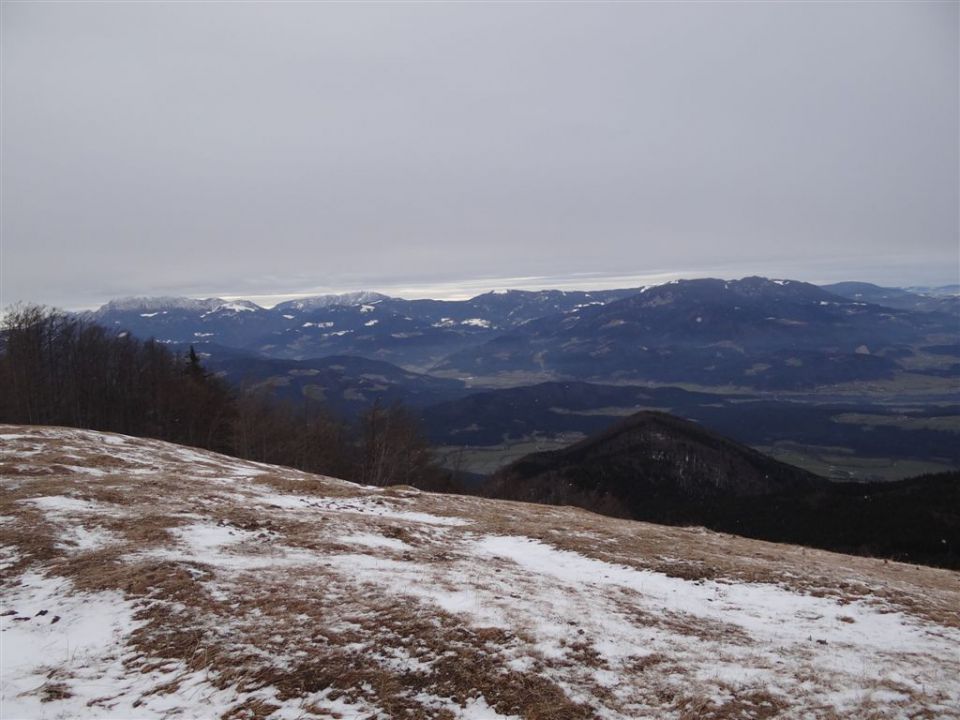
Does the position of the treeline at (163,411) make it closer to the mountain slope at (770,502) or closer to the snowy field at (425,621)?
the mountain slope at (770,502)

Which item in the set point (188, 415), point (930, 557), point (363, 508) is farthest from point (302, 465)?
point (930, 557)

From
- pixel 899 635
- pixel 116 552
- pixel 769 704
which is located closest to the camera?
pixel 769 704

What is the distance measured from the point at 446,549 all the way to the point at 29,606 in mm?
10866

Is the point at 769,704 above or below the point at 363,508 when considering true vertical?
above

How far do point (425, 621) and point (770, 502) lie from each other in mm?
157481

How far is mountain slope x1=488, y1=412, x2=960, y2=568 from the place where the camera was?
3937 inches

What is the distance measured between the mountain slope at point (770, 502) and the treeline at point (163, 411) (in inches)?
1290

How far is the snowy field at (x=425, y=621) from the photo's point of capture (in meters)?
8.34

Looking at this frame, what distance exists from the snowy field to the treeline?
→ 44.5m

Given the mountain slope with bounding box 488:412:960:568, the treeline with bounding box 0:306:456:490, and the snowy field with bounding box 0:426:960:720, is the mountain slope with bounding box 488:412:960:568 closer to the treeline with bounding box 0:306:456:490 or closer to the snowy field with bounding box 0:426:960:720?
the treeline with bounding box 0:306:456:490

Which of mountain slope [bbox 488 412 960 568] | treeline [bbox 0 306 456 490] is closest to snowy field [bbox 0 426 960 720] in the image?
treeline [bbox 0 306 456 490]

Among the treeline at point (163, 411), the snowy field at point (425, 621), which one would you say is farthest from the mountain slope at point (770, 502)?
the snowy field at point (425, 621)

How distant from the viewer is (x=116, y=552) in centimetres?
1338

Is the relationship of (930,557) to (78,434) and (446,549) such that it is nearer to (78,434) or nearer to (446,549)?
(446,549)
